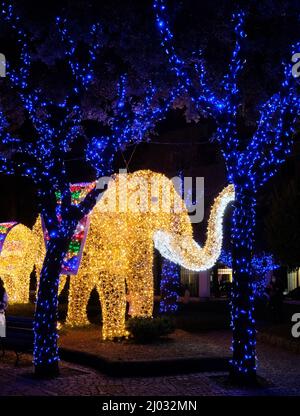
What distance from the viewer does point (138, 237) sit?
46.1ft

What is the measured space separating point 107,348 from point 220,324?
701 cm

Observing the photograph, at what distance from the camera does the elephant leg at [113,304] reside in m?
13.2

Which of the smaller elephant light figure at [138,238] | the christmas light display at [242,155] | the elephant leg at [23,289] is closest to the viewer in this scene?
the christmas light display at [242,155]

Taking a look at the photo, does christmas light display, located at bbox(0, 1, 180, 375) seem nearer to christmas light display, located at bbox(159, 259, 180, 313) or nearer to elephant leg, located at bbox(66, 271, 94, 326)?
elephant leg, located at bbox(66, 271, 94, 326)

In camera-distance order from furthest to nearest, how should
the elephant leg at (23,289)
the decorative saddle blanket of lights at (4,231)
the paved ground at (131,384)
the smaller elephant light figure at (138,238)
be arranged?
the elephant leg at (23,289)
the decorative saddle blanket of lights at (4,231)
the smaller elephant light figure at (138,238)
the paved ground at (131,384)

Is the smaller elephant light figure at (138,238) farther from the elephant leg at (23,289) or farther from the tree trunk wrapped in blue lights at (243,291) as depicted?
the elephant leg at (23,289)

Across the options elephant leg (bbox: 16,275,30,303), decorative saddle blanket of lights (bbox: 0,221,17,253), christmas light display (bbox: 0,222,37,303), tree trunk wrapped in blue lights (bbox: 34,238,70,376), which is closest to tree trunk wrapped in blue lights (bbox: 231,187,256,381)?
tree trunk wrapped in blue lights (bbox: 34,238,70,376)

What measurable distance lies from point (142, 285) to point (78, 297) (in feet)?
6.40

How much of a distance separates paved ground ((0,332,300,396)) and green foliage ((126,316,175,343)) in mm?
1789

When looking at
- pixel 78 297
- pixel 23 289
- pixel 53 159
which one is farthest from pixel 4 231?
pixel 53 159
